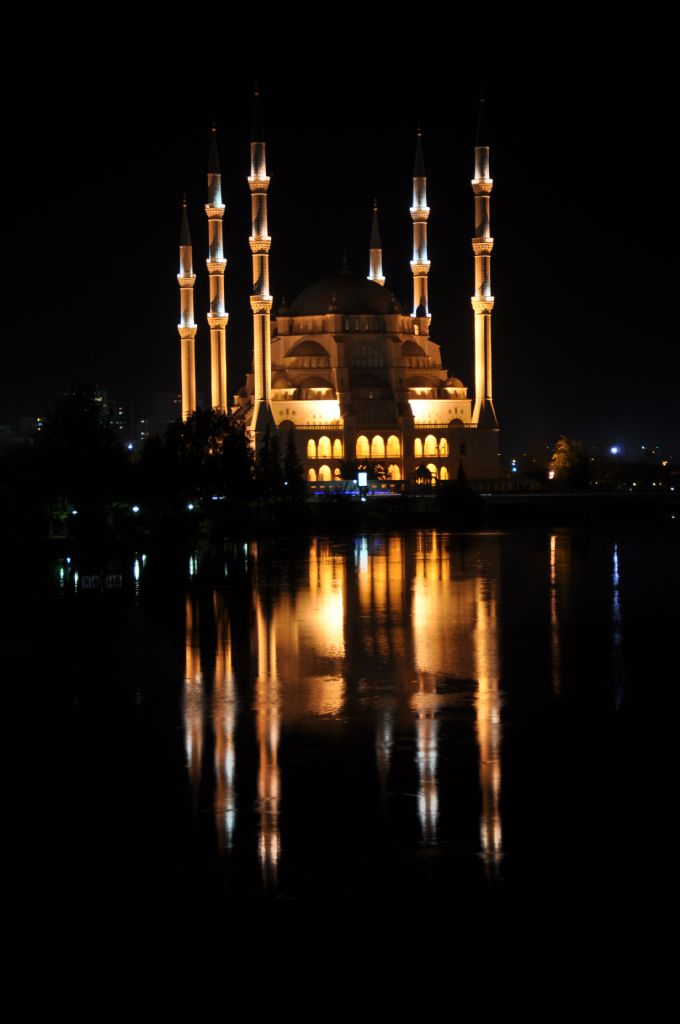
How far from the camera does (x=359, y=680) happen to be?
14250 mm

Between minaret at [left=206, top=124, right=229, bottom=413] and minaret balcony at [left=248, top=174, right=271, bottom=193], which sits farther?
minaret at [left=206, top=124, right=229, bottom=413]

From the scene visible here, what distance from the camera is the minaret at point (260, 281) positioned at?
68000mm

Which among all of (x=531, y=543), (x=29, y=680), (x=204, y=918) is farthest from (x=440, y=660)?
(x=531, y=543)

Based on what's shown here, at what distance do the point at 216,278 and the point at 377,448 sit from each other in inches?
496

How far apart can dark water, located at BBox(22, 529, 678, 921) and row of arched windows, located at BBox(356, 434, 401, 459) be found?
5363 cm

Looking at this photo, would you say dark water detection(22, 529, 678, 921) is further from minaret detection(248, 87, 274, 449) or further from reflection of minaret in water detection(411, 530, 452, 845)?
minaret detection(248, 87, 274, 449)

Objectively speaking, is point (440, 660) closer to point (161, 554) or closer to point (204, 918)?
point (204, 918)

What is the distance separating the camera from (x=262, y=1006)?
20.9 feet

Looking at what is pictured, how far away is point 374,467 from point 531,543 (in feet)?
118

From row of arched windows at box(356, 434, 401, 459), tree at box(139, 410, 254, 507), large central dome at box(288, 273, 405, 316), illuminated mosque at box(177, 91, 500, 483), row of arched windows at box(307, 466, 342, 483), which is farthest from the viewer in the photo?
large central dome at box(288, 273, 405, 316)

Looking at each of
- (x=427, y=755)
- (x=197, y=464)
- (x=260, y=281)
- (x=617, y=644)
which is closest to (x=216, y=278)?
(x=260, y=281)

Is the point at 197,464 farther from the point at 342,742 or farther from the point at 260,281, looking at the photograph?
the point at 342,742

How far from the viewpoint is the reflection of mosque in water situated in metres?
9.54

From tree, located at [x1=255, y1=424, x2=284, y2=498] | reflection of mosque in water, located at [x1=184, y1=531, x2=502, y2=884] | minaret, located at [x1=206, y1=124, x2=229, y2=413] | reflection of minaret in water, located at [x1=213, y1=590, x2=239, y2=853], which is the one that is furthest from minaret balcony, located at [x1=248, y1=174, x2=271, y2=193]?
reflection of minaret in water, located at [x1=213, y1=590, x2=239, y2=853]
